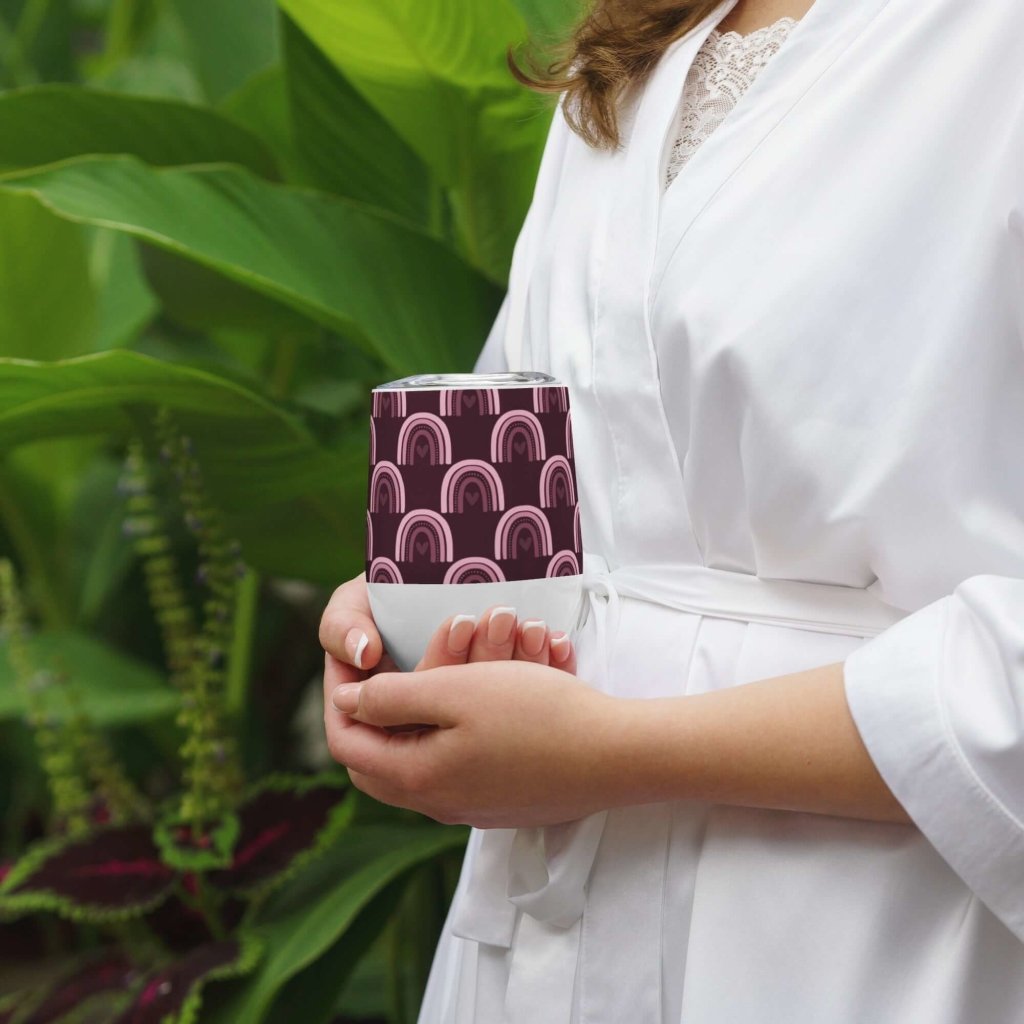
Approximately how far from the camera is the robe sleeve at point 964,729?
1.53ft

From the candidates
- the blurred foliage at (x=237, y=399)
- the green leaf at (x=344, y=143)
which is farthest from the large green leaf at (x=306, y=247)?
the green leaf at (x=344, y=143)

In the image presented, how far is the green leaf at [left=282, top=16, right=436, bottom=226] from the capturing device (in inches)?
43.4

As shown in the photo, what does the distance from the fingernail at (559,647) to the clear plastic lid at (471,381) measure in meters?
0.10

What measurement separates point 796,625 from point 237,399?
49 cm

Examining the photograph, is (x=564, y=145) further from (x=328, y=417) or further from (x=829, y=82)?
(x=328, y=417)

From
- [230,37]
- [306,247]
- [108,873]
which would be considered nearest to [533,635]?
[306,247]

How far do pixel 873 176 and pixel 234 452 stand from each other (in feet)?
2.00

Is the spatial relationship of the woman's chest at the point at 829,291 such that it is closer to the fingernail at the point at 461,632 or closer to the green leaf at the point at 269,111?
the fingernail at the point at 461,632

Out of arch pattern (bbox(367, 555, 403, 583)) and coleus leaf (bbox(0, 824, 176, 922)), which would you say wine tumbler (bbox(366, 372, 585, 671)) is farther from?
coleus leaf (bbox(0, 824, 176, 922))

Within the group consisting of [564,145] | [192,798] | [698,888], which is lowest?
[192,798]

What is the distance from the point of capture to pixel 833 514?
52cm

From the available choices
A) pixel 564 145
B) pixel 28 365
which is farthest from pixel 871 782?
pixel 28 365

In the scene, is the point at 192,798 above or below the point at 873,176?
below

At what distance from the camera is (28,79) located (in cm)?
174
